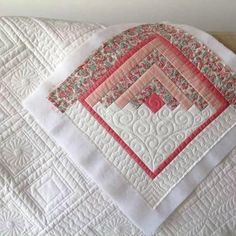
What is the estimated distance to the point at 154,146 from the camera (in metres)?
1.19

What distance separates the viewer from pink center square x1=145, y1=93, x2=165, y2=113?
1.22 metres

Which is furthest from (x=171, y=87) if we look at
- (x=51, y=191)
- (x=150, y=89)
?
(x=51, y=191)

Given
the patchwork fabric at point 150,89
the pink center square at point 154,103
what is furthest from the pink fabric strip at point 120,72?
the pink center square at point 154,103

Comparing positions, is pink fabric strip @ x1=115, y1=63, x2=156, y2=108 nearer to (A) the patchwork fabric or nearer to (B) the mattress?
(A) the patchwork fabric

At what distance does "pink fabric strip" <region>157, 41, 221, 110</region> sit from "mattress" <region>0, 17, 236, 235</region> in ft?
0.53

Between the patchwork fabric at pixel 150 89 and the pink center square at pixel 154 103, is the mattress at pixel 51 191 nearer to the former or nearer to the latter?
the patchwork fabric at pixel 150 89

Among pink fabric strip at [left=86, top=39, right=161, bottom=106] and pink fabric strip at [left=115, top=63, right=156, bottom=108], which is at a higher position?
pink fabric strip at [left=86, top=39, right=161, bottom=106]

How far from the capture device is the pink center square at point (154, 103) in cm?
122

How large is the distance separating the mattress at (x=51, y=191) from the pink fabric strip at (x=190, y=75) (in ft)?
0.53

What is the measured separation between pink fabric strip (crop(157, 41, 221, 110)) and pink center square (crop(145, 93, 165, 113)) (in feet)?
0.34

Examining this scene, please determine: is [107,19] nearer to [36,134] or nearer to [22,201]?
[36,134]

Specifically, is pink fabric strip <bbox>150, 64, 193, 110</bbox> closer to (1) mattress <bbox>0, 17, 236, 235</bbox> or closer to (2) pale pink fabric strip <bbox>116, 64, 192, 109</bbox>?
(2) pale pink fabric strip <bbox>116, 64, 192, 109</bbox>

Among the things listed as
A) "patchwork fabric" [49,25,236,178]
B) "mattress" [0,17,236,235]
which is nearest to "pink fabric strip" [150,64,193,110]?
"patchwork fabric" [49,25,236,178]

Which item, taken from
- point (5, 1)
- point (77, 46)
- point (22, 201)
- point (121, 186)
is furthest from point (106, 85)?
point (5, 1)
